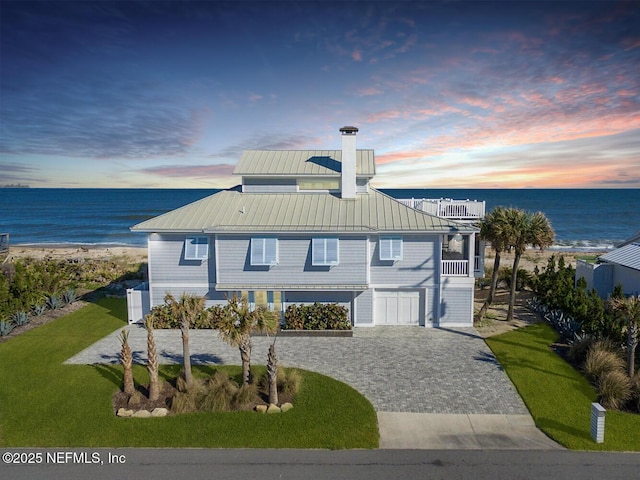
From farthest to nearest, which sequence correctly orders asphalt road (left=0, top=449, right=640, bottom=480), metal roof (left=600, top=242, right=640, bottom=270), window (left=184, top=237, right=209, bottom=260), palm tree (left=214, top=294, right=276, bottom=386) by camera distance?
metal roof (left=600, top=242, right=640, bottom=270)
window (left=184, top=237, right=209, bottom=260)
palm tree (left=214, top=294, right=276, bottom=386)
asphalt road (left=0, top=449, right=640, bottom=480)

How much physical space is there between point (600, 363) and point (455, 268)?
7413mm

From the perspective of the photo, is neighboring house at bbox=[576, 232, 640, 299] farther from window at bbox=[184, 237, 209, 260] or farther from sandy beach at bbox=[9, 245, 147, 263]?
sandy beach at bbox=[9, 245, 147, 263]

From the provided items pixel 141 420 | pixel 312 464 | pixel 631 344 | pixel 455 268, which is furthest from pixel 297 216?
pixel 631 344

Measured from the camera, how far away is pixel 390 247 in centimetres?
2048

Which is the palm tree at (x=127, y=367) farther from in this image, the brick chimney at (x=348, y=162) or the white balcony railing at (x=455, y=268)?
the white balcony railing at (x=455, y=268)

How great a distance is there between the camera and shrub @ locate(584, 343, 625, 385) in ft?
47.1

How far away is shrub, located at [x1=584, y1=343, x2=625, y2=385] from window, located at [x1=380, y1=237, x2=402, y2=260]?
346 inches

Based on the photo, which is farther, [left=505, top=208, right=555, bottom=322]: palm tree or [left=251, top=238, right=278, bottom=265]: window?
[left=251, top=238, right=278, bottom=265]: window

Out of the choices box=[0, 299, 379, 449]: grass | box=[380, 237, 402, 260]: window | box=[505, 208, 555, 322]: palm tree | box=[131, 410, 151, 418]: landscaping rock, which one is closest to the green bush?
box=[380, 237, 402, 260]: window

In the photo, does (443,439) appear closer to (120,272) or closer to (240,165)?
(240,165)

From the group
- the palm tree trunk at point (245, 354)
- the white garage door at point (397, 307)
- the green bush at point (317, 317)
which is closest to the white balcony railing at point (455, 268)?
the white garage door at point (397, 307)

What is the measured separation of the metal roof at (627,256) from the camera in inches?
864

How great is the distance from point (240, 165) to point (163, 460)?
56.3 feet

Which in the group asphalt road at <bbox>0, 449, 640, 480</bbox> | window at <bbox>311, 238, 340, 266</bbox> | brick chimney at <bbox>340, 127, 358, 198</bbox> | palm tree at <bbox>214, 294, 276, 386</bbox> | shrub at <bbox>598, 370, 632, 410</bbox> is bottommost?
asphalt road at <bbox>0, 449, 640, 480</bbox>
